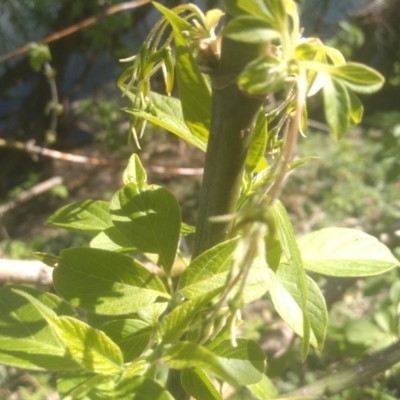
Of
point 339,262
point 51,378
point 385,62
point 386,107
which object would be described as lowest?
point 51,378

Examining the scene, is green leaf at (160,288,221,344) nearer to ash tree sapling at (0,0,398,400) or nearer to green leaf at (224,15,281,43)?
ash tree sapling at (0,0,398,400)

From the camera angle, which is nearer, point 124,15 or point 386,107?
point 124,15

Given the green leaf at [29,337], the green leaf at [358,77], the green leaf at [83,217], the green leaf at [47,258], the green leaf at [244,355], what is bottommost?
the green leaf at [244,355]

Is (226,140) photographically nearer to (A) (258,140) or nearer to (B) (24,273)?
(A) (258,140)

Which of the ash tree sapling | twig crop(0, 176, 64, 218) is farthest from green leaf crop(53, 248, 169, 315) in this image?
twig crop(0, 176, 64, 218)

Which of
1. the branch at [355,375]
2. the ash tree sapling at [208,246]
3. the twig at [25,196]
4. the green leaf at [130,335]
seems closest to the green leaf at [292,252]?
the ash tree sapling at [208,246]

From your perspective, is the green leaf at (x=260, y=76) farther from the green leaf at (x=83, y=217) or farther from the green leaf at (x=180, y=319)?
the green leaf at (x=83, y=217)

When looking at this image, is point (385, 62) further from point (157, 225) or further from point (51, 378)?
point (157, 225)

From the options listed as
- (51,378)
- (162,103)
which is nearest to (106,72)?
(51,378)
